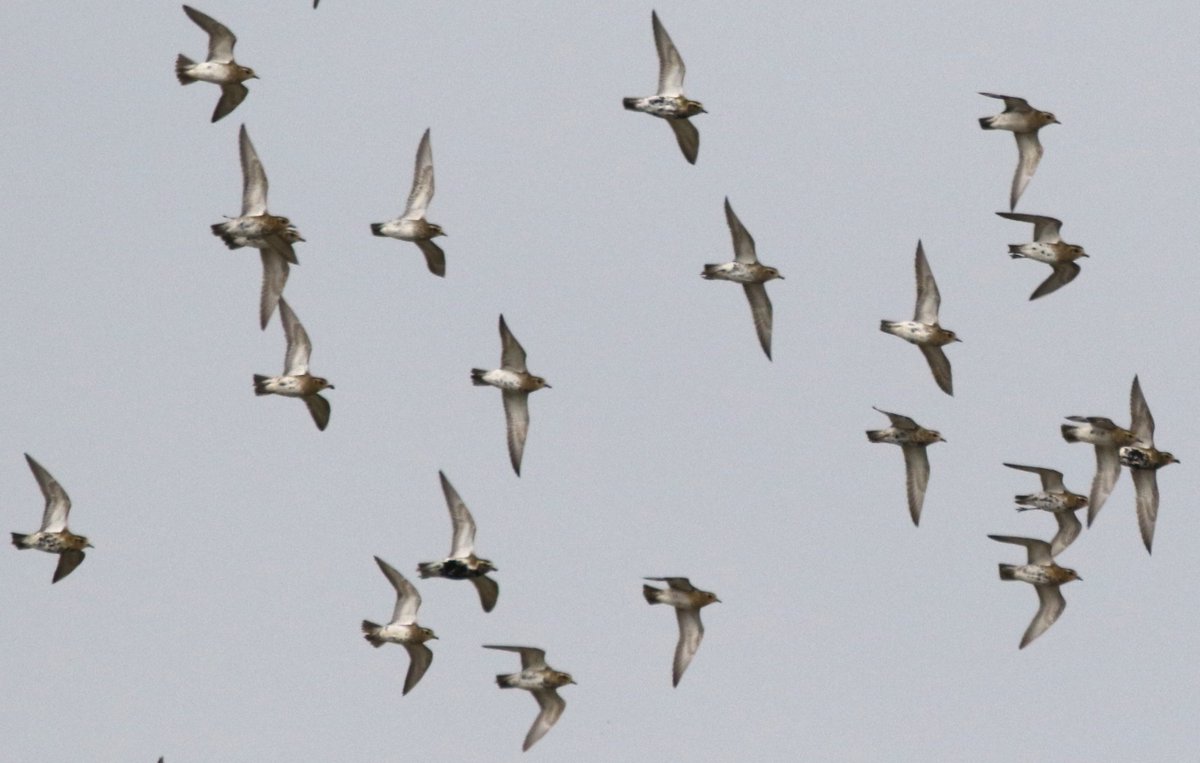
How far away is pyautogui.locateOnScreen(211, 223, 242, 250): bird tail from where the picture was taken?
52062 mm

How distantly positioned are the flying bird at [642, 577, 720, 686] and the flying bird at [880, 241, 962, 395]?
5558mm

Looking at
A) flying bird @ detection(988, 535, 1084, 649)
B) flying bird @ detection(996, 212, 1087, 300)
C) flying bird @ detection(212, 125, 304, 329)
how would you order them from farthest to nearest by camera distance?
flying bird @ detection(988, 535, 1084, 649) → flying bird @ detection(996, 212, 1087, 300) → flying bird @ detection(212, 125, 304, 329)

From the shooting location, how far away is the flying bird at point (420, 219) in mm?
53625

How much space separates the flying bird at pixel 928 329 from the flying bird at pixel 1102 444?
2.42 meters

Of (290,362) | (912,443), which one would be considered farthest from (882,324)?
(290,362)

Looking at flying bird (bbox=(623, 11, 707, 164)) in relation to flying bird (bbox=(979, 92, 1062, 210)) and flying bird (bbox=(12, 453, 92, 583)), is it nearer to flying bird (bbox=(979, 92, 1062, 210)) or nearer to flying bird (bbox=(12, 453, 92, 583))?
flying bird (bbox=(979, 92, 1062, 210))

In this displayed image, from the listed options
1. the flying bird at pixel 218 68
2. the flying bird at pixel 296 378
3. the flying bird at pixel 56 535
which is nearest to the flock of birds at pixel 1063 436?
the flying bird at pixel 296 378

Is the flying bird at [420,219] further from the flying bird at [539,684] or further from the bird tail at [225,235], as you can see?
the flying bird at [539,684]

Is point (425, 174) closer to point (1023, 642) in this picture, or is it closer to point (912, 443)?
point (912, 443)

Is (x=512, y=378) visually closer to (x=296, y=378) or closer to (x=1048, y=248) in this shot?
(x=296, y=378)

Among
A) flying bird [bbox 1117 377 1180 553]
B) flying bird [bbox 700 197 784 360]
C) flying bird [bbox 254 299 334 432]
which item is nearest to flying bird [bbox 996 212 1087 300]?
flying bird [bbox 1117 377 1180 553]

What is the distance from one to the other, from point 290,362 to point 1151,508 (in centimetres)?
1561

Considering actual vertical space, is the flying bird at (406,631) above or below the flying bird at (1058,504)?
below

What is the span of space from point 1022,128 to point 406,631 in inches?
546
